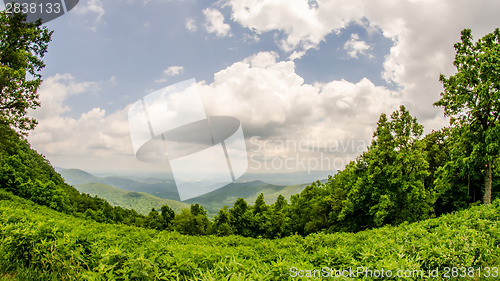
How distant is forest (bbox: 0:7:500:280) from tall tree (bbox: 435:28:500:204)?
72 mm

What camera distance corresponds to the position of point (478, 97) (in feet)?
58.1

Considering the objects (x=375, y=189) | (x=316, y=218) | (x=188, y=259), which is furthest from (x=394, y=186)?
(x=188, y=259)

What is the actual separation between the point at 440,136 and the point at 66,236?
39192mm

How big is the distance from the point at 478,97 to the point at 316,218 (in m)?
25.2

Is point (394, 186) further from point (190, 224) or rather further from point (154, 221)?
point (154, 221)

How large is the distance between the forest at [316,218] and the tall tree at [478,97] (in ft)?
0.24

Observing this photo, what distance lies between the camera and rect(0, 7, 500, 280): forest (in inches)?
148

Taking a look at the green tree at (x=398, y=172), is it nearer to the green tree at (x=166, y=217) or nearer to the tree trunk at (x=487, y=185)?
the tree trunk at (x=487, y=185)

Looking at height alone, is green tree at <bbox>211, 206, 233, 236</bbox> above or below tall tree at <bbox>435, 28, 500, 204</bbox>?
below

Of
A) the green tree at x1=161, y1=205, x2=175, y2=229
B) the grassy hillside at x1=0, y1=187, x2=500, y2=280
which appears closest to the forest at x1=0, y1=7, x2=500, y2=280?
the grassy hillside at x1=0, y1=187, x2=500, y2=280

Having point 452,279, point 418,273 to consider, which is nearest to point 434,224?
point 452,279

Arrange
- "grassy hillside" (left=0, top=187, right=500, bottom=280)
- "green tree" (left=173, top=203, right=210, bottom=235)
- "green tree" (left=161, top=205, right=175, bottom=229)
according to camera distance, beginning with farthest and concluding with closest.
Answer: "green tree" (left=161, top=205, right=175, bottom=229) → "green tree" (left=173, top=203, right=210, bottom=235) → "grassy hillside" (left=0, top=187, right=500, bottom=280)

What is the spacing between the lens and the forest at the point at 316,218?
377 cm

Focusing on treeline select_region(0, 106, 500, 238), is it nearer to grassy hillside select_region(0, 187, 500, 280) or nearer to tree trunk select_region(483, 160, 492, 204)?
tree trunk select_region(483, 160, 492, 204)
